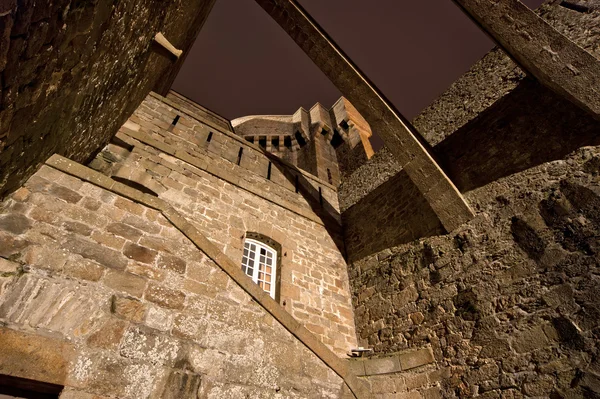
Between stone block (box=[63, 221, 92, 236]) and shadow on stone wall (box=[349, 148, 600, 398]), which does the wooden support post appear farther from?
shadow on stone wall (box=[349, 148, 600, 398])

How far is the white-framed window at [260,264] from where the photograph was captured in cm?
575

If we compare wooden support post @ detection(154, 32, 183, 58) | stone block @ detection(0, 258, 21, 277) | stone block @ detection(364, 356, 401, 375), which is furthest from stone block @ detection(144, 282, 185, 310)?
wooden support post @ detection(154, 32, 183, 58)

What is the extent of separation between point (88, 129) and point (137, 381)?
3.11m

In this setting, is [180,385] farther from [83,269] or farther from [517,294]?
[517,294]

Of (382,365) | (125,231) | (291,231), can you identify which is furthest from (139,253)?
(291,231)

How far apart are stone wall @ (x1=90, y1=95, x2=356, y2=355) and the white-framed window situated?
10.2 inches

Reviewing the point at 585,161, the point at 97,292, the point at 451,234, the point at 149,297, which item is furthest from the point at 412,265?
the point at 97,292

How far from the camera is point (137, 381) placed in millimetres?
2021

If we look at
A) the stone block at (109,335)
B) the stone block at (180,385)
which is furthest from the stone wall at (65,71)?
the stone block at (180,385)

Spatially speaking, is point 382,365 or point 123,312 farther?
point 382,365

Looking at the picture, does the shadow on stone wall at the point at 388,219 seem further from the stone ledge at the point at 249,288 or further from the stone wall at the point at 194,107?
the stone wall at the point at 194,107

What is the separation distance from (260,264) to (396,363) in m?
2.86

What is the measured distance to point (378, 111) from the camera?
6.04 m

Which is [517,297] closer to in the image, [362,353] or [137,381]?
[362,353]
